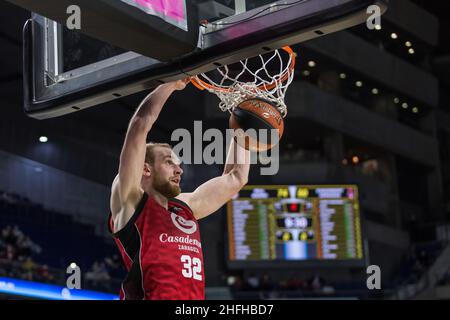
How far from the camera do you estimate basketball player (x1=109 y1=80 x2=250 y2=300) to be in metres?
4.22

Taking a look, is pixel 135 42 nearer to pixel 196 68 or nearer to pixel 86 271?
pixel 196 68

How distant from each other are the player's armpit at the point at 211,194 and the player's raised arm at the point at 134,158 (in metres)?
0.42

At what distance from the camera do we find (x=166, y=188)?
4.43 m

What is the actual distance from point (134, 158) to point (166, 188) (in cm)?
30

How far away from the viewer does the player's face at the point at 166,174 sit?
4434 millimetres

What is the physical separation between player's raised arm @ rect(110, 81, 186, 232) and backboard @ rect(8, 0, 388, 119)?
0.11m

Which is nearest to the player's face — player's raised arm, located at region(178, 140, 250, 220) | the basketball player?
the basketball player

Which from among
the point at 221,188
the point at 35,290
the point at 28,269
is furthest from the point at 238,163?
the point at 28,269

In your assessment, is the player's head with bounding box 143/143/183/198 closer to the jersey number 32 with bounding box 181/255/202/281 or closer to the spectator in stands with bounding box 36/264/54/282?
the jersey number 32 with bounding box 181/255/202/281

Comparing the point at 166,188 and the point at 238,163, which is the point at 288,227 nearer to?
the point at 238,163

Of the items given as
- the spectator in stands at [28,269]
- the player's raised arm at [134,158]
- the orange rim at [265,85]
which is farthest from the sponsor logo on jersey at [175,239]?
the spectator in stands at [28,269]
